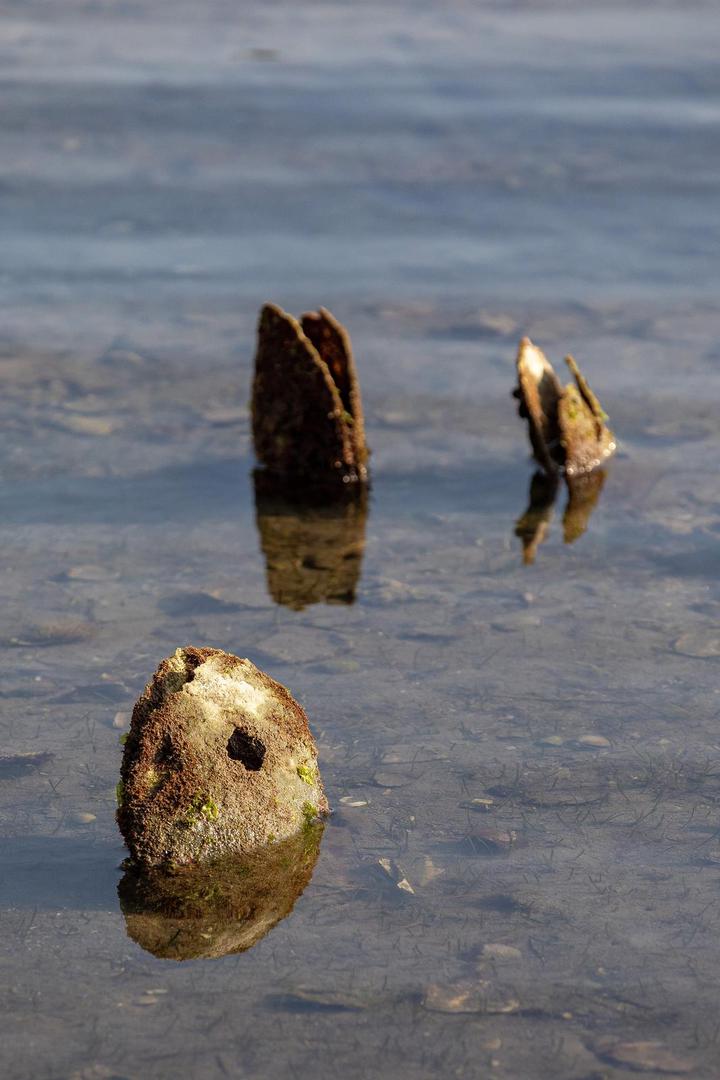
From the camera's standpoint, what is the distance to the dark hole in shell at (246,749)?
3951 mm

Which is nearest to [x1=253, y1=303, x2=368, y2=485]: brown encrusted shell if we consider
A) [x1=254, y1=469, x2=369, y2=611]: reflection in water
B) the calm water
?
[x1=254, y1=469, x2=369, y2=611]: reflection in water

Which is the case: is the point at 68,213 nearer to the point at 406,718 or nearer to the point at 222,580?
the point at 222,580

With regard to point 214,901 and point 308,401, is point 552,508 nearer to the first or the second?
point 308,401

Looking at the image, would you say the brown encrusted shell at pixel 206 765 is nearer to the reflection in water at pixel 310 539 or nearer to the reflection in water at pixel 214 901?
the reflection in water at pixel 214 901

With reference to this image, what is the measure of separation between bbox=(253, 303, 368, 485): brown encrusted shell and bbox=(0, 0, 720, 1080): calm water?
0.28m

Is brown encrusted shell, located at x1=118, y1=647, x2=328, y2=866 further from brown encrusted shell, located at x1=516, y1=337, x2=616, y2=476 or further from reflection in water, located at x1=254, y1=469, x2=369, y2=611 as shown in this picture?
brown encrusted shell, located at x1=516, y1=337, x2=616, y2=476

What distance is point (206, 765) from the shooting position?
3877 millimetres

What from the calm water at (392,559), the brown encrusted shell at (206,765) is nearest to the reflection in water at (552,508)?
the calm water at (392,559)

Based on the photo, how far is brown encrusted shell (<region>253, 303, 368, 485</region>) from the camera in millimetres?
A: 6953

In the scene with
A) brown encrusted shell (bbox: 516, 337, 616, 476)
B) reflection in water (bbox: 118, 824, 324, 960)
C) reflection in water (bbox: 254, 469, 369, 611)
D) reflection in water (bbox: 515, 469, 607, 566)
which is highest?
brown encrusted shell (bbox: 516, 337, 616, 476)

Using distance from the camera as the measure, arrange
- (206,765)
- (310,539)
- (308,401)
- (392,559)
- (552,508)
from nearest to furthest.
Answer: (206,765) < (392,559) < (310,539) < (552,508) < (308,401)

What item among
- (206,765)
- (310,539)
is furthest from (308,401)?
(206,765)

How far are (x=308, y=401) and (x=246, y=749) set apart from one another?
3291 millimetres

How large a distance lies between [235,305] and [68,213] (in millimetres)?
2385
